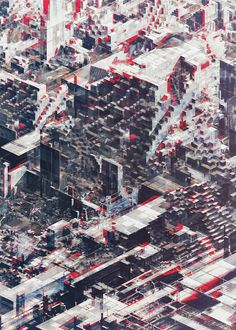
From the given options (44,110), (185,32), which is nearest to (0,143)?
(44,110)

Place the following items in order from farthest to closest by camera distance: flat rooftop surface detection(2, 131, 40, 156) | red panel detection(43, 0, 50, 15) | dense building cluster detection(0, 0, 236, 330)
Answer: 1. red panel detection(43, 0, 50, 15)
2. flat rooftop surface detection(2, 131, 40, 156)
3. dense building cluster detection(0, 0, 236, 330)

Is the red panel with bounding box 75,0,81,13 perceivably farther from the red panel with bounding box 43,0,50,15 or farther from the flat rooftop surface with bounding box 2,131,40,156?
the flat rooftop surface with bounding box 2,131,40,156

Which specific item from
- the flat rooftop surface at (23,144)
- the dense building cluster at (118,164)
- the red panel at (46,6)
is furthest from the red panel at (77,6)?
the flat rooftop surface at (23,144)

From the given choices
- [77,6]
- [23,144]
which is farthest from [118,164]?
[77,6]

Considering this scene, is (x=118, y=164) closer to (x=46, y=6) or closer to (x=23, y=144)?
(x=23, y=144)

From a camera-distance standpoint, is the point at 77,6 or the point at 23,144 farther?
the point at 77,6

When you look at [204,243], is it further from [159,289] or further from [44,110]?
[44,110]

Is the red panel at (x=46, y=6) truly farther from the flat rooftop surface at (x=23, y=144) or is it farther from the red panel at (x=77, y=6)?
the flat rooftop surface at (x=23, y=144)

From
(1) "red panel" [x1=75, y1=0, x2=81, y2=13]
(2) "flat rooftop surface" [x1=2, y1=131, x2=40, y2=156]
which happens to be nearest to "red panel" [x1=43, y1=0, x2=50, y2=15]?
(1) "red panel" [x1=75, y1=0, x2=81, y2=13]
